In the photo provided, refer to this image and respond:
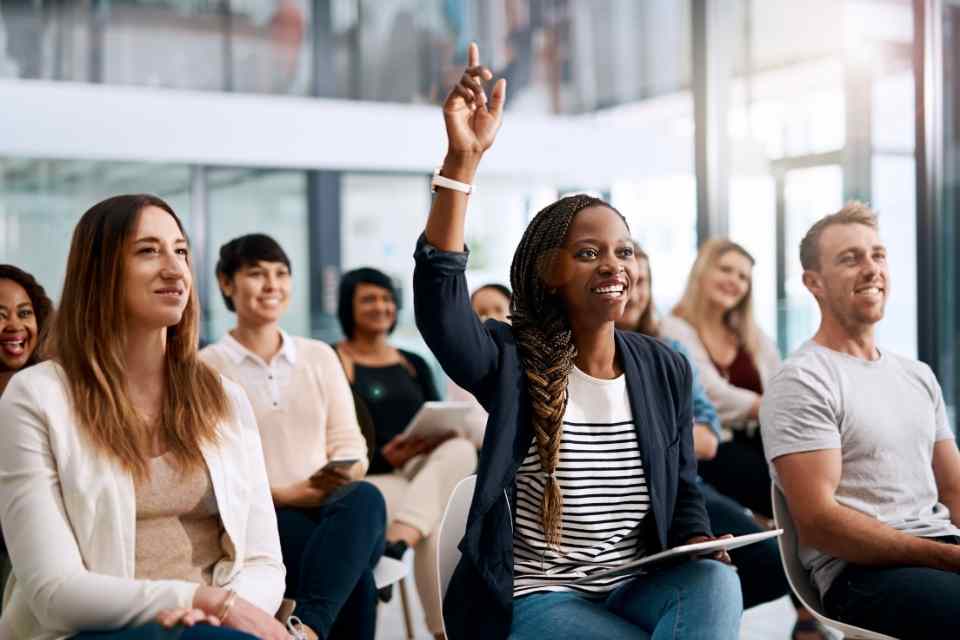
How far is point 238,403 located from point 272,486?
38.5 inches

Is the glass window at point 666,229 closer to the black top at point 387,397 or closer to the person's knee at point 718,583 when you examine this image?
the black top at point 387,397

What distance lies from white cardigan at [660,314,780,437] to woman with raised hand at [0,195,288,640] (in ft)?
7.30

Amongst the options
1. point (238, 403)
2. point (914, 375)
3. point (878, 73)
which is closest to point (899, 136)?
point (878, 73)

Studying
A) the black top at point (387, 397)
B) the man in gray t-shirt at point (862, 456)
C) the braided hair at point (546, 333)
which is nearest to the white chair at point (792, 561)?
the man in gray t-shirt at point (862, 456)

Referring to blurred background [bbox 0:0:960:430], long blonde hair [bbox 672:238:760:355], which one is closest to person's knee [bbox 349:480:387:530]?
long blonde hair [bbox 672:238:760:355]

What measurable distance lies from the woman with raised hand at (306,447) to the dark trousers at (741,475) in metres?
1.26

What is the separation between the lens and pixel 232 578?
1.81 metres

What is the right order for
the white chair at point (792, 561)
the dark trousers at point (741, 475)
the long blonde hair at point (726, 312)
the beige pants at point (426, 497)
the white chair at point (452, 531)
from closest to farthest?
the white chair at point (452, 531) < the white chair at point (792, 561) < the beige pants at point (426, 497) < the dark trousers at point (741, 475) < the long blonde hair at point (726, 312)

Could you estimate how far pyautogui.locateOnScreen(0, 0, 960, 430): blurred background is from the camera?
4.52 meters

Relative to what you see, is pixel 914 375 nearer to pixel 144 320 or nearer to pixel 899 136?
pixel 144 320

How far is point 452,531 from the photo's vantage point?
1935 millimetres

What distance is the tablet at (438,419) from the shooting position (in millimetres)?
3369

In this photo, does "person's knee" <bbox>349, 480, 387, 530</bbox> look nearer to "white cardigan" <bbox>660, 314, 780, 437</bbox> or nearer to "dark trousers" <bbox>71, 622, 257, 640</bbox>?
"dark trousers" <bbox>71, 622, 257, 640</bbox>

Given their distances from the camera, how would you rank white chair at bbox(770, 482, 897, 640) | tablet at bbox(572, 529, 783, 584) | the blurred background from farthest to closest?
1. the blurred background
2. white chair at bbox(770, 482, 897, 640)
3. tablet at bbox(572, 529, 783, 584)
